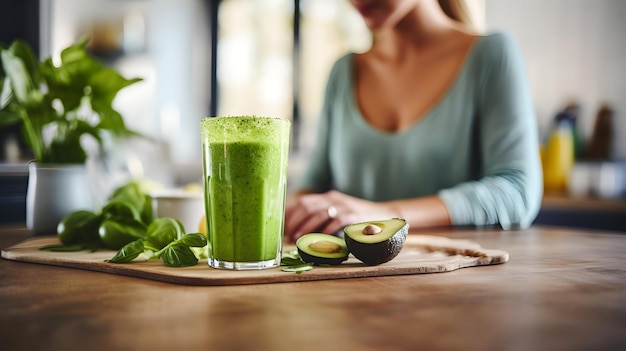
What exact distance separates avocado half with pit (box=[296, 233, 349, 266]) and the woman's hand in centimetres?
25

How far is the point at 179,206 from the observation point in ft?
3.36

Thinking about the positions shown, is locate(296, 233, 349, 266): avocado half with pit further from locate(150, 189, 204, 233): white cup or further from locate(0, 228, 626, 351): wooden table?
locate(150, 189, 204, 233): white cup

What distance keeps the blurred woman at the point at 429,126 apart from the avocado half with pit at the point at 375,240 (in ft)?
1.14

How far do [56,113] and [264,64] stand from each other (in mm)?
3623

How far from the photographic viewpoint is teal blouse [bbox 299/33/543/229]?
4.58 ft

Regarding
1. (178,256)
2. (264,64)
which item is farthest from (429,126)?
(264,64)

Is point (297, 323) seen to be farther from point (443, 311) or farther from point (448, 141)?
point (448, 141)

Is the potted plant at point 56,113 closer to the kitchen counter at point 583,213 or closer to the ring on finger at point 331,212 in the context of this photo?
the ring on finger at point 331,212

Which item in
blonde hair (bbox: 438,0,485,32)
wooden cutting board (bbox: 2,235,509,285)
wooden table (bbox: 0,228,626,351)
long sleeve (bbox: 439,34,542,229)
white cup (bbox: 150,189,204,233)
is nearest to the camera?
wooden table (bbox: 0,228,626,351)

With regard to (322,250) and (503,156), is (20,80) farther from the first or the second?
(503,156)

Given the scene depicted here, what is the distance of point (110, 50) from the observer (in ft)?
15.4

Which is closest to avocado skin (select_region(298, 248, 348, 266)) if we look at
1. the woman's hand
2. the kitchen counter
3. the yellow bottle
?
the woman's hand

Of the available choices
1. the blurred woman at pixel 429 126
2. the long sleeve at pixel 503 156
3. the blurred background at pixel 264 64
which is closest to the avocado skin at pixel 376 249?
the blurred woman at pixel 429 126

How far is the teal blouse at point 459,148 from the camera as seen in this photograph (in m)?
1.40
